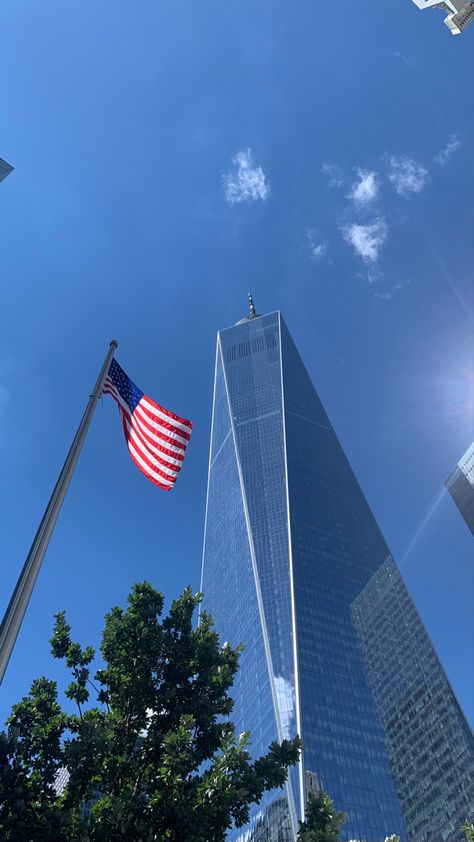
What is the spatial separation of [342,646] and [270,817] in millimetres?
38743

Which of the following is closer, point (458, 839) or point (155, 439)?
point (155, 439)

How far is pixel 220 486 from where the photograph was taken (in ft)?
636

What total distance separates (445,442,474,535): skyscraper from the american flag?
156085 millimetres

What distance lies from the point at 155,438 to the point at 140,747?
8647 mm

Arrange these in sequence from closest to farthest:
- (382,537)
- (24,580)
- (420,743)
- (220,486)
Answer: (24,580), (420,743), (382,537), (220,486)

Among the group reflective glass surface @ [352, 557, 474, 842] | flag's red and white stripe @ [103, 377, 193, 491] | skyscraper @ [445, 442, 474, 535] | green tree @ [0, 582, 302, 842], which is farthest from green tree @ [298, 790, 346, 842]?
skyscraper @ [445, 442, 474, 535]

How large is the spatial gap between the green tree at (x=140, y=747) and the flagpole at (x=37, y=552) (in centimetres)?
552

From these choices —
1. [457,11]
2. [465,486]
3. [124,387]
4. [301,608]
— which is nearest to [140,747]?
[124,387]

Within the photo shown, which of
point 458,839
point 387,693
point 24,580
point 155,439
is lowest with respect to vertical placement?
point 24,580

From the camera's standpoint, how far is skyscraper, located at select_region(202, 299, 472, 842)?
97750 mm

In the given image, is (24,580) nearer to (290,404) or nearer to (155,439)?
(155,439)

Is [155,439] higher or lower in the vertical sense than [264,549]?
lower

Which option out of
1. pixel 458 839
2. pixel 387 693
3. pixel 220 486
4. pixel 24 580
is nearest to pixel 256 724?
pixel 387 693

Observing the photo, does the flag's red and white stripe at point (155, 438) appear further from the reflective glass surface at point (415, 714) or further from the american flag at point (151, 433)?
the reflective glass surface at point (415, 714)
